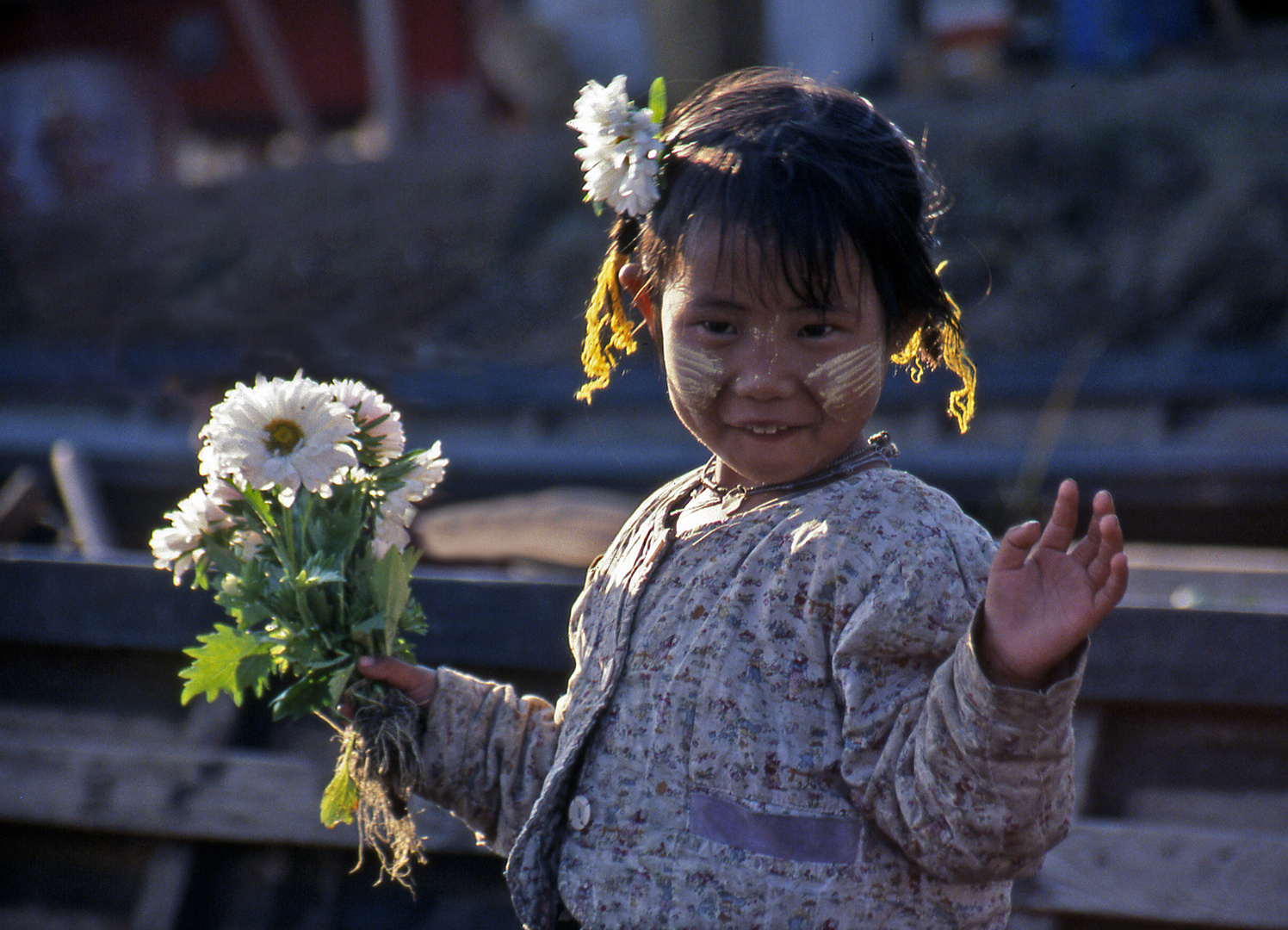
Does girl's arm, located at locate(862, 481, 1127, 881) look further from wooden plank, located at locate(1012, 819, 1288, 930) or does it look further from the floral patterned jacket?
wooden plank, located at locate(1012, 819, 1288, 930)

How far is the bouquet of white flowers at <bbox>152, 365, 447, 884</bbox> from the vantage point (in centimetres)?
144

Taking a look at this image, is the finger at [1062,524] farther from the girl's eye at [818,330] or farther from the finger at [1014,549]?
the girl's eye at [818,330]

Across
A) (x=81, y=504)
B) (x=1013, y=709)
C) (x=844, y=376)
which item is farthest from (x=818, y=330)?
(x=81, y=504)

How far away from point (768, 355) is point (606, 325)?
362 mm

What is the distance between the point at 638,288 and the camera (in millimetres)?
1489

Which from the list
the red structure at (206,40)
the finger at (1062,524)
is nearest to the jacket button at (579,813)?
the finger at (1062,524)

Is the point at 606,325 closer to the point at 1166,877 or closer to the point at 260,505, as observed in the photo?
the point at 260,505

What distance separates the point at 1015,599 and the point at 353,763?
0.84 m

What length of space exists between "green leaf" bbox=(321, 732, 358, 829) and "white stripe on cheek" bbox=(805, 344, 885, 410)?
0.72 meters

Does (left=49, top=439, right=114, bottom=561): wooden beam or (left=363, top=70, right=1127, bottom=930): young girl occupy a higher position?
(left=363, top=70, right=1127, bottom=930): young girl

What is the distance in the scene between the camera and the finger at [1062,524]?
105 centimetres

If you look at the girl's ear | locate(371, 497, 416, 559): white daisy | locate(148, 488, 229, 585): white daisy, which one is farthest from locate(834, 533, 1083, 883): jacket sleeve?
locate(148, 488, 229, 585): white daisy

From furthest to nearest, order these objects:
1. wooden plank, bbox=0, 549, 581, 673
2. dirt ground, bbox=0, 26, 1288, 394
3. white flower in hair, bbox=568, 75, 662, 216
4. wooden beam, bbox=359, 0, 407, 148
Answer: wooden beam, bbox=359, 0, 407, 148, dirt ground, bbox=0, 26, 1288, 394, wooden plank, bbox=0, 549, 581, 673, white flower in hair, bbox=568, 75, 662, 216

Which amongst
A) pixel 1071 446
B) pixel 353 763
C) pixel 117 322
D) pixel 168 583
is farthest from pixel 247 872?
pixel 117 322
